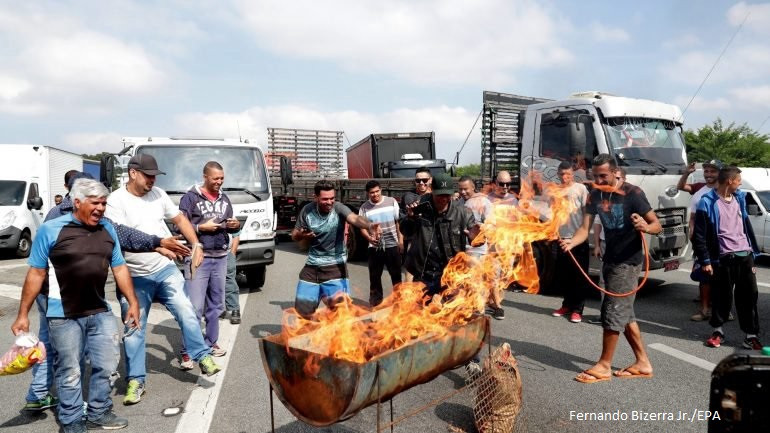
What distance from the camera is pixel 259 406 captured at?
4.11 meters

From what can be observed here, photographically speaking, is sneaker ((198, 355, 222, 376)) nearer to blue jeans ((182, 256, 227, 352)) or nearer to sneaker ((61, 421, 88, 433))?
blue jeans ((182, 256, 227, 352))

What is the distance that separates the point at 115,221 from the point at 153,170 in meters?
0.53

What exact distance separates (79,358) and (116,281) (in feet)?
1.93

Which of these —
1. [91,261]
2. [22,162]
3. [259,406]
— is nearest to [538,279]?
[259,406]

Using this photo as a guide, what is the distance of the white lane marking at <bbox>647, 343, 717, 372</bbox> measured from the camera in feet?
16.0

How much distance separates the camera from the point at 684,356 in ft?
16.9

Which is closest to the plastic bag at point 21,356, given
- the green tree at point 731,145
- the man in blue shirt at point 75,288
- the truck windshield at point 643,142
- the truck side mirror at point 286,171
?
the man in blue shirt at point 75,288

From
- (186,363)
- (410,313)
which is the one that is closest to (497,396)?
(410,313)

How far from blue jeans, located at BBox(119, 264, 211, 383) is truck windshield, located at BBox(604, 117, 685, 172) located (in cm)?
602

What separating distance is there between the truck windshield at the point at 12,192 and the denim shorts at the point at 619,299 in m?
15.4

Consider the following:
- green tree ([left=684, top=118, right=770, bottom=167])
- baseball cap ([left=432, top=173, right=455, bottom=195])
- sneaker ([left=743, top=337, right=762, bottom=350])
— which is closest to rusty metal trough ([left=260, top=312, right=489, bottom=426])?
baseball cap ([left=432, top=173, right=455, bottom=195])

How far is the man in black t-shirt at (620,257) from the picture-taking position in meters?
4.46

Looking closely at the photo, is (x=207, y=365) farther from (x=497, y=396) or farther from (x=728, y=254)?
(x=728, y=254)

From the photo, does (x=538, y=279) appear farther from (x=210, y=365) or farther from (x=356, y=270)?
(x=210, y=365)
